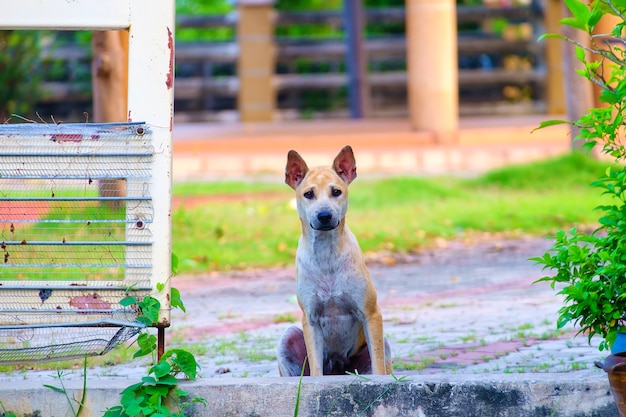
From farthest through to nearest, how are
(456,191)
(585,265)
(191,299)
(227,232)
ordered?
(456,191)
(227,232)
(191,299)
(585,265)

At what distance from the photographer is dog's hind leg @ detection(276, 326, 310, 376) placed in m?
4.94

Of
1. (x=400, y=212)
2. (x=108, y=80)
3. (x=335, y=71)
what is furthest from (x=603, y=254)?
(x=335, y=71)

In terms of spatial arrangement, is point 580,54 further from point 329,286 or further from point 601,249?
point 329,286

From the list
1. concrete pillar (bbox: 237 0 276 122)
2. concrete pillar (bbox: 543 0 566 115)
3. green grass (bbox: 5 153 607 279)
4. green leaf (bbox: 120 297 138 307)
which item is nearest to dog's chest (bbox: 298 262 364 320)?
green leaf (bbox: 120 297 138 307)

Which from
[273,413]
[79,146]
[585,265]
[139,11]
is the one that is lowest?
[273,413]

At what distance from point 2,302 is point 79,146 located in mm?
775

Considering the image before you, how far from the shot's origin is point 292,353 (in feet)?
16.6

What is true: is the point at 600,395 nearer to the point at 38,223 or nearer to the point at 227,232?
the point at 38,223

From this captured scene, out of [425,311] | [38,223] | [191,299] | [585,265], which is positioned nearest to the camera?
[585,265]

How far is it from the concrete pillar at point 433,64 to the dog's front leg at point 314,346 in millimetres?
11101

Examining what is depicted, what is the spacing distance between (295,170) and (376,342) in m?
1.02

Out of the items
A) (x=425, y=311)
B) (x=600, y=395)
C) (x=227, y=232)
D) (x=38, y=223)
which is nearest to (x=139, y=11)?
(x=38, y=223)

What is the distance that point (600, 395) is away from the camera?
4.20 metres

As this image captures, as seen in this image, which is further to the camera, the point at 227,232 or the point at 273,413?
the point at 227,232
